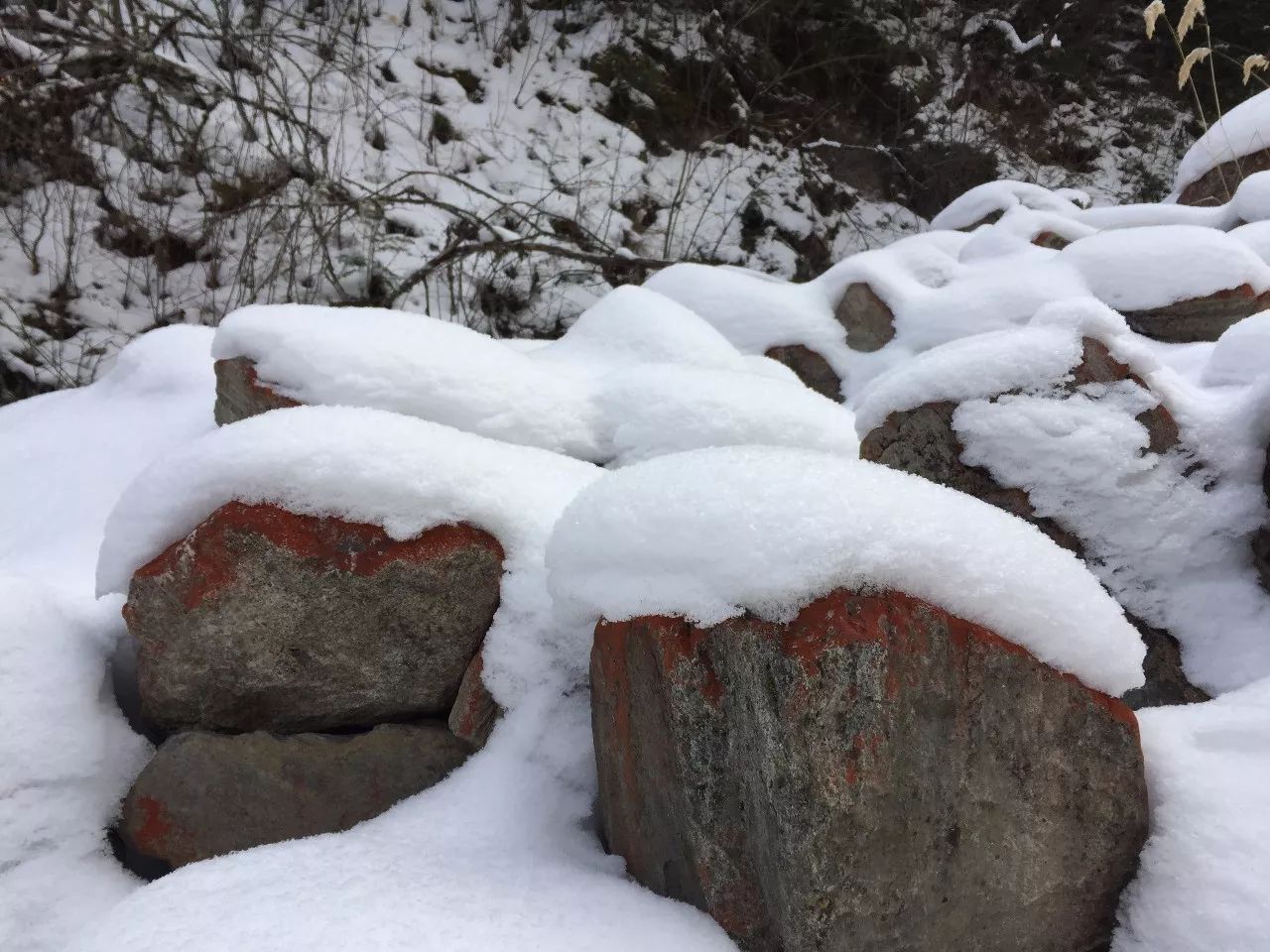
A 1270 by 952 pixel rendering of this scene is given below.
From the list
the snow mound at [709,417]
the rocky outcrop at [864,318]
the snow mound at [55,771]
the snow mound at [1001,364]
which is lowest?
the snow mound at [55,771]

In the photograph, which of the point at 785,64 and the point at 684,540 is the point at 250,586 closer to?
the point at 684,540

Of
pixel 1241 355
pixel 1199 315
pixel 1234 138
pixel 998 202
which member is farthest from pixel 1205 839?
pixel 1234 138

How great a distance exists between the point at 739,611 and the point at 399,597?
59cm

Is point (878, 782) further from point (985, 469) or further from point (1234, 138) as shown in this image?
point (1234, 138)

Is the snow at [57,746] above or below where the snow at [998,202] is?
below

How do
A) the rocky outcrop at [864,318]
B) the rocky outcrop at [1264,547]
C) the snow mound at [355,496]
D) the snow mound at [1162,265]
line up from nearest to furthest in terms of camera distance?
1. the snow mound at [355,496]
2. the rocky outcrop at [1264,547]
3. the snow mound at [1162,265]
4. the rocky outcrop at [864,318]

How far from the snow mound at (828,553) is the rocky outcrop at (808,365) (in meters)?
2.31

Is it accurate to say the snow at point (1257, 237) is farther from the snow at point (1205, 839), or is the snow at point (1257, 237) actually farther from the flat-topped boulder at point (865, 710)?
the flat-topped boulder at point (865, 710)

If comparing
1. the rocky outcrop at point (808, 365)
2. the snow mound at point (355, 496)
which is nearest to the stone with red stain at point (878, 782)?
the snow mound at point (355, 496)

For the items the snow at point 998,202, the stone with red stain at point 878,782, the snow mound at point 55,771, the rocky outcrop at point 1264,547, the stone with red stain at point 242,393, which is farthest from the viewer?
the snow at point 998,202

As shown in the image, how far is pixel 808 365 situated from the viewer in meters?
3.33

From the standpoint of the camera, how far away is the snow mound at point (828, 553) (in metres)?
0.89

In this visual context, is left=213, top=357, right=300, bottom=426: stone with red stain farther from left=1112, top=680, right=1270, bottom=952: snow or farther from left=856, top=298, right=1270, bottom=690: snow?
left=1112, top=680, right=1270, bottom=952: snow

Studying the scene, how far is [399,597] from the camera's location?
1263 millimetres
